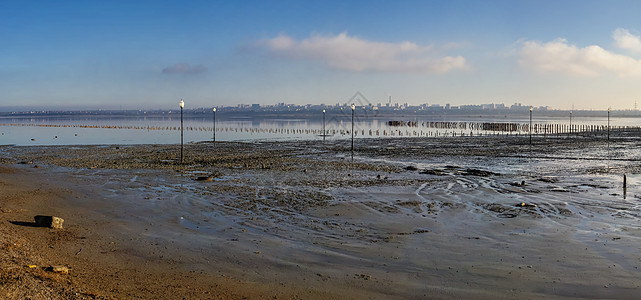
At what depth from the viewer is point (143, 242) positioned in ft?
42.5

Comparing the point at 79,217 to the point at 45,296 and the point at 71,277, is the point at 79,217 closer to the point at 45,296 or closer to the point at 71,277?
the point at 71,277

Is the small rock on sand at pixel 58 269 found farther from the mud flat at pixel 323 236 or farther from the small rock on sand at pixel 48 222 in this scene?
the small rock on sand at pixel 48 222

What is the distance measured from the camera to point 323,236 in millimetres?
13555

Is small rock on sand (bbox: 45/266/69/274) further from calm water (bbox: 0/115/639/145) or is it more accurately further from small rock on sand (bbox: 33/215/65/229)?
calm water (bbox: 0/115/639/145)

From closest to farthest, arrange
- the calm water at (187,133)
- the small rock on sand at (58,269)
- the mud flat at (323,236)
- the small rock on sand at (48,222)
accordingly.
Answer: the mud flat at (323,236)
the small rock on sand at (58,269)
the small rock on sand at (48,222)
the calm water at (187,133)

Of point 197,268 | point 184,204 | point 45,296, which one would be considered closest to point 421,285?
point 197,268

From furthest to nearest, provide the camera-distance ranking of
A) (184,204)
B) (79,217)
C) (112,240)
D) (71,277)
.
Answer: (184,204), (79,217), (112,240), (71,277)

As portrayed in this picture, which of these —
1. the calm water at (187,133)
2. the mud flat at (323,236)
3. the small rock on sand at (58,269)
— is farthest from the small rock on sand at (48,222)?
the calm water at (187,133)

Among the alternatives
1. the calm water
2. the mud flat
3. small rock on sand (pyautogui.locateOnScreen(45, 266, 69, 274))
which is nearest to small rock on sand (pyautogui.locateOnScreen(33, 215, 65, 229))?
the mud flat

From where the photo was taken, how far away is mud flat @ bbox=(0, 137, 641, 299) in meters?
9.62

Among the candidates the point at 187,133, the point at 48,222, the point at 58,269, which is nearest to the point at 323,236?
the point at 58,269

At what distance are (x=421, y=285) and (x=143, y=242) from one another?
7573 mm

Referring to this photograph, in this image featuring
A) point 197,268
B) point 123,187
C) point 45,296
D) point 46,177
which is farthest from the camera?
point 46,177

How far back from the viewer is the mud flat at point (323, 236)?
31.6 ft
